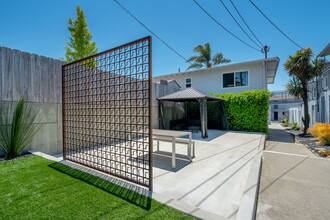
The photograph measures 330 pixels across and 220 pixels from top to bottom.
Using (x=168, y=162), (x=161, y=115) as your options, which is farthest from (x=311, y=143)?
(x=168, y=162)

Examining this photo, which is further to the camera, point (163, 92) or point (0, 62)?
point (163, 92)

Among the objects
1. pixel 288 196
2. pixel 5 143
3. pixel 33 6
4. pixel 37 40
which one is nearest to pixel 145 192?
pixel 288 196

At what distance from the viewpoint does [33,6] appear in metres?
6.89

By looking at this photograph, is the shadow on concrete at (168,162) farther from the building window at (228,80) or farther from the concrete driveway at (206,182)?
the building window at (228,80)

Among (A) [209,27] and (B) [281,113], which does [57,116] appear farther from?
(B) [281,113]

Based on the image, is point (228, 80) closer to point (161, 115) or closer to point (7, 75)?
point (161, 115)

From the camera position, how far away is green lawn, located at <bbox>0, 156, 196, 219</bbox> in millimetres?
2338

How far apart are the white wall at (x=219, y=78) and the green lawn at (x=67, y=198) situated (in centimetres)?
1254

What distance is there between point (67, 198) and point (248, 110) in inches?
430

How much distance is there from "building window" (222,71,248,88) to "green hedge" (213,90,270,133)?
238cm

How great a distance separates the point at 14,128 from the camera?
4.61 m

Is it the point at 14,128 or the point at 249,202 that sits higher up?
the point at 14,128

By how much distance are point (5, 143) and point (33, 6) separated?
5738 millimetres

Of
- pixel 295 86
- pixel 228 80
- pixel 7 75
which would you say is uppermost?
pixel 228 80
